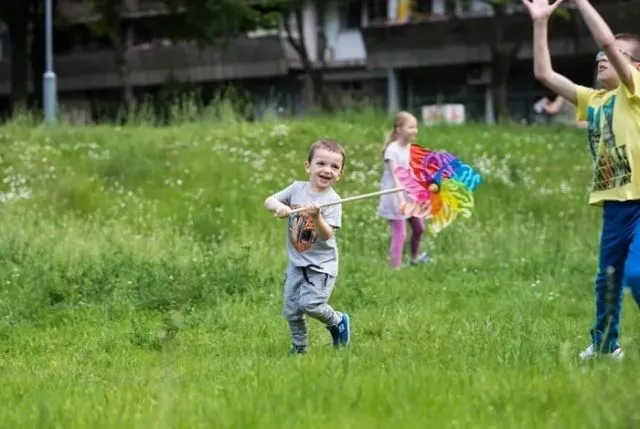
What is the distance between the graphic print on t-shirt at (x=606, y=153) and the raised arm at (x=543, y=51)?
0.83ft

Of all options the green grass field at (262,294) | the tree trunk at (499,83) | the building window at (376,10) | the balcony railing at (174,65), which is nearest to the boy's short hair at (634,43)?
the green grass field at (262,294)

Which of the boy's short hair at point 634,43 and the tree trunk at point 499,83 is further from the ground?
the boy's short hair at point 634,43

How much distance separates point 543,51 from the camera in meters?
6.24

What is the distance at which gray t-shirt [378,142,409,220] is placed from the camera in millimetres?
11538

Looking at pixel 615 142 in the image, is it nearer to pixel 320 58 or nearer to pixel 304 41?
pixel 304 41

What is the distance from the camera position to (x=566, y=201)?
56.7 feet

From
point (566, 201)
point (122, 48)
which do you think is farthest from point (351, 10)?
point (566, 201)

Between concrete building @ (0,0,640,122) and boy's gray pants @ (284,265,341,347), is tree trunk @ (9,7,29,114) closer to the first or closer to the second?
concrete building @ (0,0,640,122)

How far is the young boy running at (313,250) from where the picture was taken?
261 inches

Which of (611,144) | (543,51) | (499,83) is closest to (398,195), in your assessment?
(543,51)

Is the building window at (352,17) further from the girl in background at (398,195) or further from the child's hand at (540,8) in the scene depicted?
the child's hand at (540,8)

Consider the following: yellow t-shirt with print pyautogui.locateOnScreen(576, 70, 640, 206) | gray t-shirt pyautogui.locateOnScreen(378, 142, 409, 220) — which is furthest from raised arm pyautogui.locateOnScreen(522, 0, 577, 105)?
gray t-shirt pyautogui.locateOnScreen(378, 142, 409, 220)

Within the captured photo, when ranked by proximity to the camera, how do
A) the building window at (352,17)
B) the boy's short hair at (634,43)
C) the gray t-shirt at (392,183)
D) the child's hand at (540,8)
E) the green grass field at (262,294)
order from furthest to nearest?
the building window at (352,17), the gray t-shirt at (392,183), the boy's short hair at (634,43), the child's hand at (540,8), the green grass field at (262,294)

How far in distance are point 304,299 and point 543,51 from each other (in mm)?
2138
